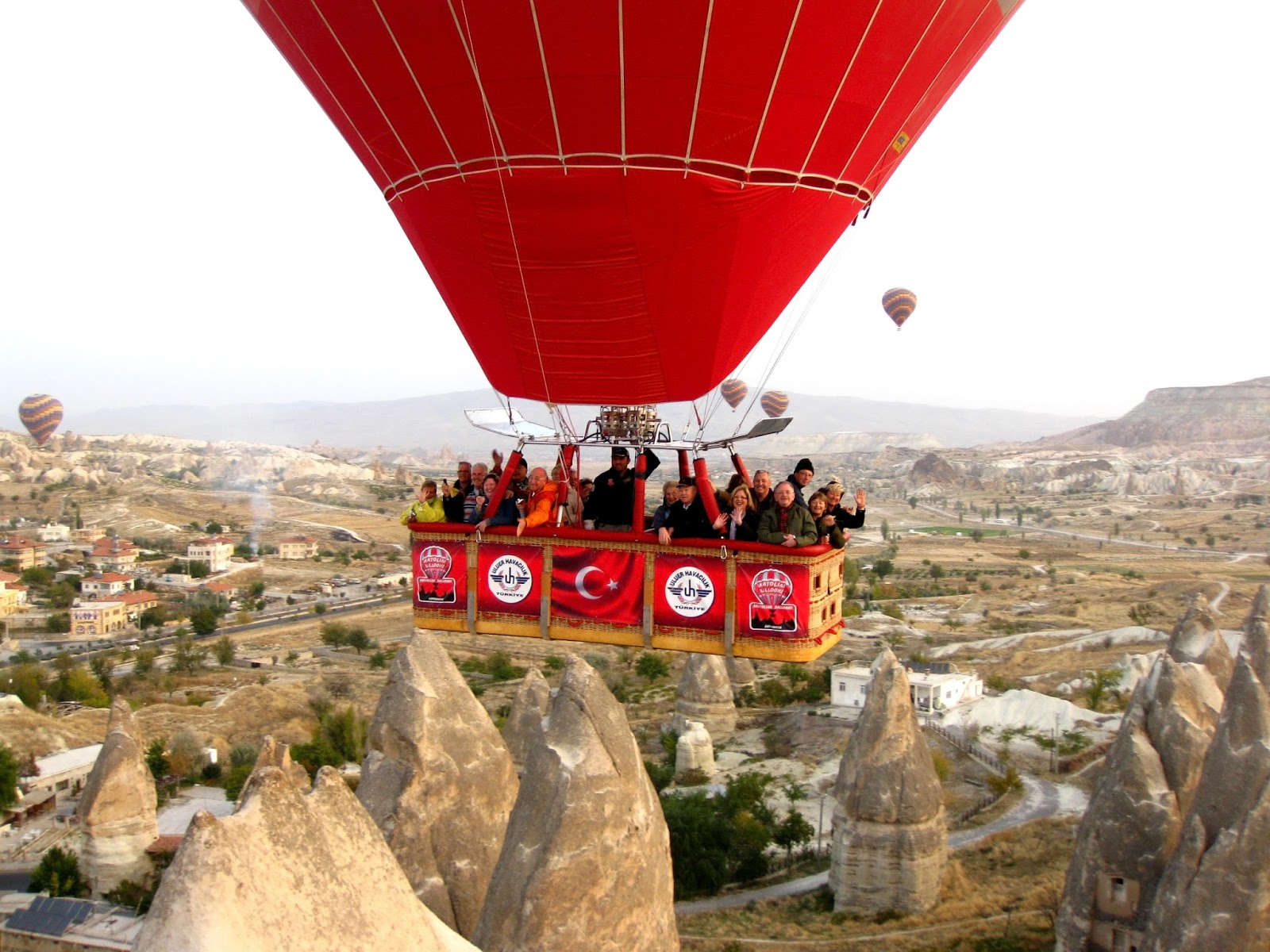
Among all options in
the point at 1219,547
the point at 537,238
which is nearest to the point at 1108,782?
the point at 537,238

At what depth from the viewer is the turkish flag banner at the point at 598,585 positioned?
7.71m

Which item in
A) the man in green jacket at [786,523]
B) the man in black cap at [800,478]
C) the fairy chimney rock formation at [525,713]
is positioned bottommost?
the fairy chimney rock formation at [525,713]

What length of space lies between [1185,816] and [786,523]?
938 centimetres

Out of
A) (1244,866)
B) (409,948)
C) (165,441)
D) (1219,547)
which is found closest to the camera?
(409,948)

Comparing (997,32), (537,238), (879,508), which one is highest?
(997,32)

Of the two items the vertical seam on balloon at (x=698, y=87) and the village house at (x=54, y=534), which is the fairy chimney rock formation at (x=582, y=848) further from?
the village house at (x=54, y=534)

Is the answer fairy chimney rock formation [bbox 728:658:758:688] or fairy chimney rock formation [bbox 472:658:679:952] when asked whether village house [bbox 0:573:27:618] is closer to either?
fairy chimney rock formation [bbox 728:658:758:688]

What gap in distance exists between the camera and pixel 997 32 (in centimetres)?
884

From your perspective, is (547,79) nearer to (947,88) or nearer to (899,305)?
(947,88)

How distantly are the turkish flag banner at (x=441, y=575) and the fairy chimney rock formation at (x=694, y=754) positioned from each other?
17402mm

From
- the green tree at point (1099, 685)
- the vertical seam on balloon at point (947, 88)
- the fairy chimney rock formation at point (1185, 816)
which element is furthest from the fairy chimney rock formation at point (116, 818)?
the green tree at point (1099, 685)

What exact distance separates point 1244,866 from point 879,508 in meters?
97.4

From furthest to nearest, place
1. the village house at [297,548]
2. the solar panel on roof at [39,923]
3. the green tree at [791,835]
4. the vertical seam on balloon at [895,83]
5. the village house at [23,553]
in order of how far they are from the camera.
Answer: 1. the village house at [297,548]
2. the village house at [23,553]
3. the green tree at [791,835]
4. the solar panel on roof at [39,923]
5. the vertical seam on balloon at [895,83]

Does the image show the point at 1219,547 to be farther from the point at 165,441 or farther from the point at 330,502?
the point at 165,441
